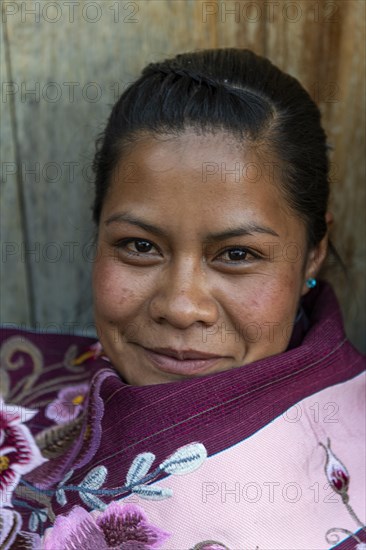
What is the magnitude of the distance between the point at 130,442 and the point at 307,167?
0.59 meters

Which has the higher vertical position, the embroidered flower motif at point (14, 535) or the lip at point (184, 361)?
the lip at point (184, 361)

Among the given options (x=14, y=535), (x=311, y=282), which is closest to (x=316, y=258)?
(x=311, y=282)

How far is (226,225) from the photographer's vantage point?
1236mm

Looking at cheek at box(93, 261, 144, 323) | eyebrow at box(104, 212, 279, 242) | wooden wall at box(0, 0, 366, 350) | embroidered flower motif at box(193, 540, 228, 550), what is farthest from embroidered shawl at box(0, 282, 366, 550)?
wooden wall at box(0, 0, 366, 350)

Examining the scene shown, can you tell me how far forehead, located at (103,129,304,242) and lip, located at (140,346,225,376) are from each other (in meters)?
0.22

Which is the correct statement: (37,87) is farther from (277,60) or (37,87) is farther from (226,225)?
(226,225)

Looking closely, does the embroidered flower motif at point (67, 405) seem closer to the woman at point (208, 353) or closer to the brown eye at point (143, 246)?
the woman at point (208, 353)

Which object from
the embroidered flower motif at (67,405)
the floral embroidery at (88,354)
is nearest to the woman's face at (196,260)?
the embroidered flower motif at (67,405)

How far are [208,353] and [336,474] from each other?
0.94ft

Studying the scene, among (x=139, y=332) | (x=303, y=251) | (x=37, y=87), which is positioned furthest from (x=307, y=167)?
(x=37, y=87)

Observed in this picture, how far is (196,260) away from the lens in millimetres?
1254

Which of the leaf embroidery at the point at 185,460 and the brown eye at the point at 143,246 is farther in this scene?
the brown eye at the point at 143,246

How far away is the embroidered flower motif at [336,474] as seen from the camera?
121cm

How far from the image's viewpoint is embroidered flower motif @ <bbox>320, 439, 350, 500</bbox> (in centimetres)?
121
